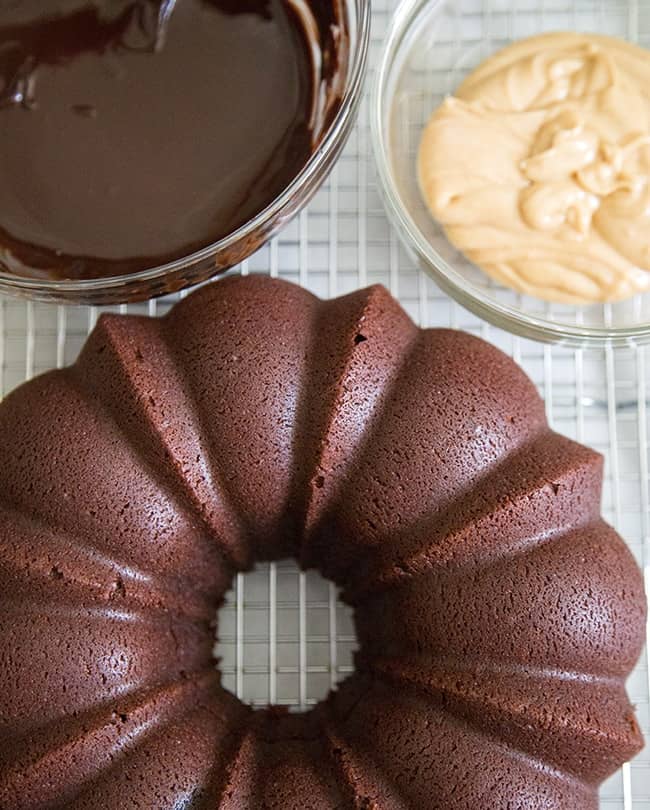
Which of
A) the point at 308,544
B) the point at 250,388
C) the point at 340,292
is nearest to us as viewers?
the point at 250,388

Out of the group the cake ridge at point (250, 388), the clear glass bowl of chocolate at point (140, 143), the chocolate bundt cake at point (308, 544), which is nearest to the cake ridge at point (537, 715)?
the chocolate bundt cake at point (308, 544)

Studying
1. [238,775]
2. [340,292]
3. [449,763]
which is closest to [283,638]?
[238,775]

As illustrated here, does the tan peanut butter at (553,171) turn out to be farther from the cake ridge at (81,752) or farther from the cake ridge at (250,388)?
the cake ridge at (81,752)

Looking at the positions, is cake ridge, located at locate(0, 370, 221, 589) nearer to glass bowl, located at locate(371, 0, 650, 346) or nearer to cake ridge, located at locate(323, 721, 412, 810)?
cake ridge, located at locate(323, 721, 412, 810)

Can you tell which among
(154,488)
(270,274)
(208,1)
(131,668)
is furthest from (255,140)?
(131,668)

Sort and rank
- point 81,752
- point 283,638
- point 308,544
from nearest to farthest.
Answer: point 81,752, point 308,544, point 283,638

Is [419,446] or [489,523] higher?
[419,446]

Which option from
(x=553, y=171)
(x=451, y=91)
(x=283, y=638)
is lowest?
(x=283, y=638)

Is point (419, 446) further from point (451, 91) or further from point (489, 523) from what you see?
point (451, 91)
